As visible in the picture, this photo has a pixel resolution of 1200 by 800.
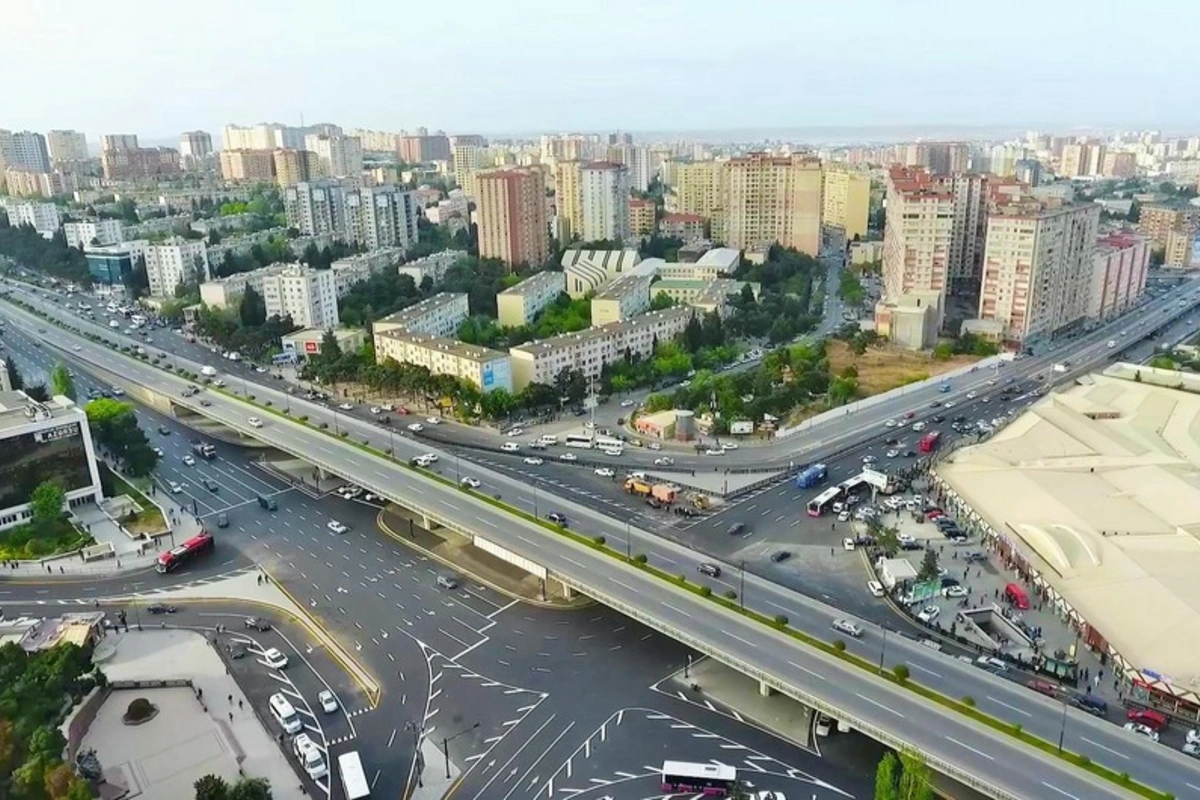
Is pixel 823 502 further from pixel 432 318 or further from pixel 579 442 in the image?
pixel 432 318

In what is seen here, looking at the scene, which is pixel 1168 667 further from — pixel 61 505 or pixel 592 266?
pixel 592 266

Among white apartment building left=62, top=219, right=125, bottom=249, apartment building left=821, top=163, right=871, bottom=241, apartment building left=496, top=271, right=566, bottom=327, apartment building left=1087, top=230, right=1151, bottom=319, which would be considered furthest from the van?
apartment building left=821, top=163, right=871, bottom=241

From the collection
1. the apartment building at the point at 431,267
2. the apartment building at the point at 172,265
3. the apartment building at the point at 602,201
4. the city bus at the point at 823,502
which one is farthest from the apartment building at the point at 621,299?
the apartment building at the point at 172,265

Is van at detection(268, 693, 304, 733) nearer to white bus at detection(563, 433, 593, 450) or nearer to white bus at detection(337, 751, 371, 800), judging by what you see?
white bus at detection(337, 751, 371, 800)

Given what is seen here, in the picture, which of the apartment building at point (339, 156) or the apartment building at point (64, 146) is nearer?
the apartment building at point (339, 156)

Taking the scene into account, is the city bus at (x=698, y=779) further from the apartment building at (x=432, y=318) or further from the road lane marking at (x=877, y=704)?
the apartment building at (x=432, y=318)

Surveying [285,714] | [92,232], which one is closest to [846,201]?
[92,232]
